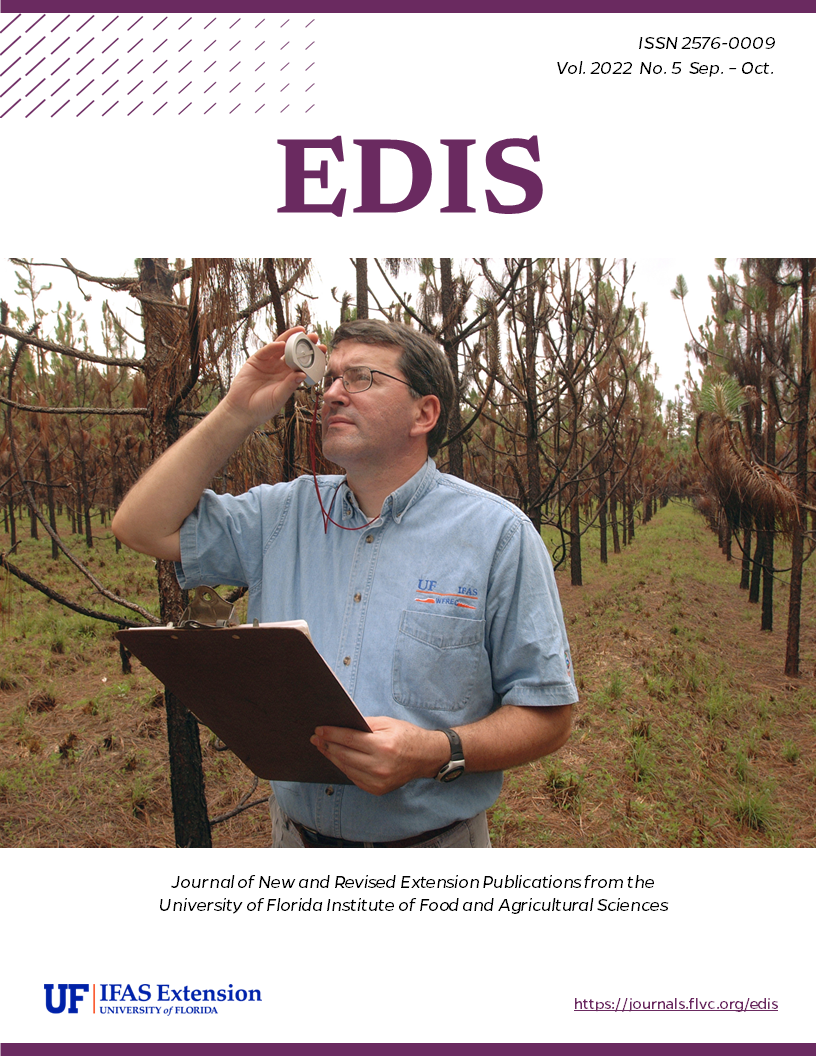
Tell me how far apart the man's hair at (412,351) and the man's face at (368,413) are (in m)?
0.02

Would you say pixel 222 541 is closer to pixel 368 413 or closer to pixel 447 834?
pixel 368 413

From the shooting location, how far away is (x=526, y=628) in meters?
1.27

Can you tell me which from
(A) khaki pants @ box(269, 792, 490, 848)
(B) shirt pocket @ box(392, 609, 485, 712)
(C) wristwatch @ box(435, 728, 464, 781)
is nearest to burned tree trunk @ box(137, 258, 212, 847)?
(A) khaki pants @ box(269, 792, 490, 848)

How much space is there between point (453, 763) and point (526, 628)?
0.93 ft

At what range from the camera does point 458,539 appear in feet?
4.40

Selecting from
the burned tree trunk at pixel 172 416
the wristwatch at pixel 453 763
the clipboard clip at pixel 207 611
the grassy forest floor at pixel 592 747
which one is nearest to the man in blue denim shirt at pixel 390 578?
the wristwatch at pixel 453 763

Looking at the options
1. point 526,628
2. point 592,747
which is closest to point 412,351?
point 526,628

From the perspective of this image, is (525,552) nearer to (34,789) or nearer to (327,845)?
(327,845)

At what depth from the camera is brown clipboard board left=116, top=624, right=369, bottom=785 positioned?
3.39 ft

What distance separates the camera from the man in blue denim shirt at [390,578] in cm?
127

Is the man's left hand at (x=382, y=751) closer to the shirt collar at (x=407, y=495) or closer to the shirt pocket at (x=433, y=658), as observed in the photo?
the shirt pocket at (x=433, y=658)

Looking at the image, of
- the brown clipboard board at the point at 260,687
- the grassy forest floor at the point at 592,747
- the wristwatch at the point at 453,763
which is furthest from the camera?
the grassy forest floor at the point at 592,747

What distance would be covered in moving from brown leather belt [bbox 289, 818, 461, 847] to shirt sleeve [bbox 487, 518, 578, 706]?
0.98 ft

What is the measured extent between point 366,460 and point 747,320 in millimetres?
6474
